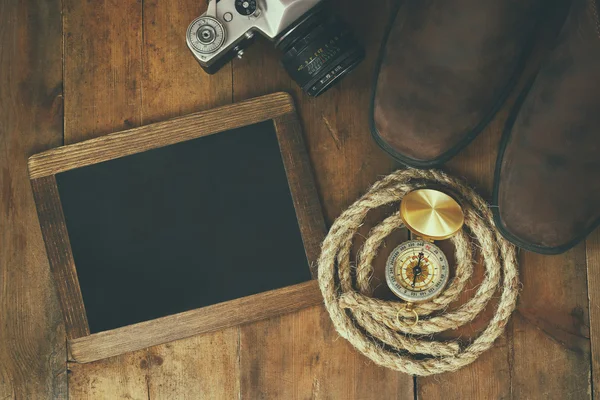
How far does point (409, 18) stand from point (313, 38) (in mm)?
163

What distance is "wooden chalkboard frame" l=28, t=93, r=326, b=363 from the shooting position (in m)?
1.04

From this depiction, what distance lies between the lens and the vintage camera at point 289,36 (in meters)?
0.92

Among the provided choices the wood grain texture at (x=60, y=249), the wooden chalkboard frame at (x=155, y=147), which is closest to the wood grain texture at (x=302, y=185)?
the wooden chalkboard frame at (x=155, y=147)

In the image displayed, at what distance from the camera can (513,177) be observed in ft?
3.13

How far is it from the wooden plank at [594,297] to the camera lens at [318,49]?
0.54 meters

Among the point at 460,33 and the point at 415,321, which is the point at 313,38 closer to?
the point at 460,33

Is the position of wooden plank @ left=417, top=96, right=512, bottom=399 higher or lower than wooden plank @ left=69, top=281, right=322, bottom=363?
lower

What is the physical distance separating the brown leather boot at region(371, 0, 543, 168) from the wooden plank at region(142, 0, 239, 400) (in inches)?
12.1

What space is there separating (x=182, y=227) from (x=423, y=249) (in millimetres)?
Result: 427

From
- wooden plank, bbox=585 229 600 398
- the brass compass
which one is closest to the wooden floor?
wooden plank, bbox=585 229 600 398

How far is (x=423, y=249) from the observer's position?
101cm

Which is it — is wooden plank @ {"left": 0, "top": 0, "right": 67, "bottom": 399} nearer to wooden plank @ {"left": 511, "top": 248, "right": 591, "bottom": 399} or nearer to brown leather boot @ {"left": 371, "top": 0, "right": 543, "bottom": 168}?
brown leather boot @ {"left": 371, "top": 0, "right": 543, "bottom": 168}

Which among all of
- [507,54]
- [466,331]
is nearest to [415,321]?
[466,331]

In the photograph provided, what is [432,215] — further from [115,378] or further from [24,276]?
[24,276]
